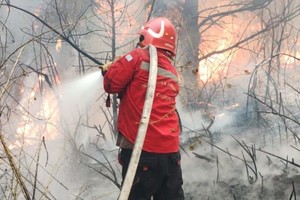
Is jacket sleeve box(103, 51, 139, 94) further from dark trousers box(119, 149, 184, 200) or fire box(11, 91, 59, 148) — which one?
fire box(11, 91, 59, 148)

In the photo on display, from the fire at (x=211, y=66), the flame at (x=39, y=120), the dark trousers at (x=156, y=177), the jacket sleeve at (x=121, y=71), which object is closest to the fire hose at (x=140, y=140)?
the jacket sleeve at (x=121, y=71)

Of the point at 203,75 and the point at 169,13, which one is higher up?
the point at 169,13

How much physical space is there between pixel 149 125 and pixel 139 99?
21 centimetres

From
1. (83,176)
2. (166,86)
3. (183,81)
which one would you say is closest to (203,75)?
(183,81)

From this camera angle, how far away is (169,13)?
952 cm

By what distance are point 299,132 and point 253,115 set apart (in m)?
1.22

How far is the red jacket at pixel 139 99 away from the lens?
8.98 ft

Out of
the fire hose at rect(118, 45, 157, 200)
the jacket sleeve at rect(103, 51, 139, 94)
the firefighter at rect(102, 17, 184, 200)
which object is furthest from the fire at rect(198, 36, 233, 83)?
the fire hose at rect(118, 45, 157, 200)

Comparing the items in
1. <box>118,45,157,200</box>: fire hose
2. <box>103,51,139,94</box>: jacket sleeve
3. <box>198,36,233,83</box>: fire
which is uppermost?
<box>198,36,233,83</box>: fire

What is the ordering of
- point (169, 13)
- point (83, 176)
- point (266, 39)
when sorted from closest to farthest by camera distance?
point (83, 176)
point (266, 39)
point (169, 13)

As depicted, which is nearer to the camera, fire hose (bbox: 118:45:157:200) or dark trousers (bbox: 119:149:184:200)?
fire hose (bbox: 118:45:157:200)

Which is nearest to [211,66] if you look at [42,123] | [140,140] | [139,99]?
[42,123]

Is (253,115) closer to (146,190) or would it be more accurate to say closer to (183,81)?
(183,81)

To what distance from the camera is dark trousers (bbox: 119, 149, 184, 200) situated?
2719mm
